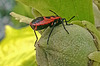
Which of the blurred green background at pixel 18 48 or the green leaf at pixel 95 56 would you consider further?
the blurred green background at pixel 18 48

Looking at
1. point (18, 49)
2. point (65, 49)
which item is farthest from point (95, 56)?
point (18, 49)

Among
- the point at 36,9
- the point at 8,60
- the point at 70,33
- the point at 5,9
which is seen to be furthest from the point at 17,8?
the point at 70,33

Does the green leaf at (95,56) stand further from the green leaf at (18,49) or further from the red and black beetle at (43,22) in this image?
the green leaf at (18,49)

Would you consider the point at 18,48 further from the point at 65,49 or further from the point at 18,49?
the point at 65,49

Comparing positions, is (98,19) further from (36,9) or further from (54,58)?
(54,58)

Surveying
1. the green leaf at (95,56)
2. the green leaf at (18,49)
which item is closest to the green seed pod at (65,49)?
the green leaf at (95,56)

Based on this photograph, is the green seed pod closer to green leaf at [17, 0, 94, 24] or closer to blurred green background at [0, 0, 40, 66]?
green leaf at [17, 0, 94, 24]
